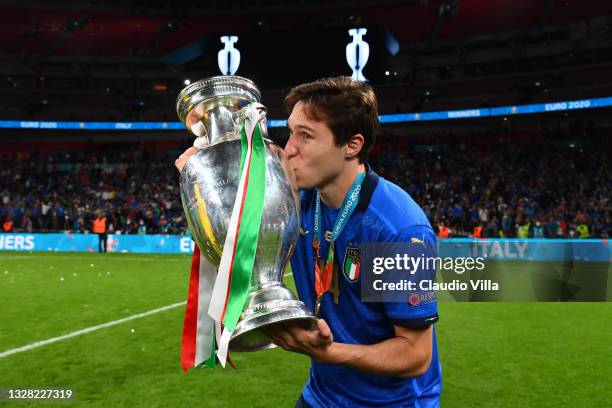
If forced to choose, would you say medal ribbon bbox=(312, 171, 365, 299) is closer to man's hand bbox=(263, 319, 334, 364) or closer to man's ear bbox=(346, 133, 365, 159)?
man's ear bbox=(346, 133, 365, 159)

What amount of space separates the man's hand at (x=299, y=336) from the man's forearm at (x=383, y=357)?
0.07 metres

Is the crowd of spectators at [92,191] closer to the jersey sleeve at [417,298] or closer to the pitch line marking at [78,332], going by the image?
the pitch line marking at [78,332]

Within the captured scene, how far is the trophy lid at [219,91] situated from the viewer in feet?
4.25

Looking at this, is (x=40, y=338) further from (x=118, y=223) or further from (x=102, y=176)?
(x=102, y=176)

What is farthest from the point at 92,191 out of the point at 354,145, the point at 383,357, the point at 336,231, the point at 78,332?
the point at 383,357

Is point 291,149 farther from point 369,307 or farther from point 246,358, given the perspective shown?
point 246,358

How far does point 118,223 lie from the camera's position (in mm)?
22359

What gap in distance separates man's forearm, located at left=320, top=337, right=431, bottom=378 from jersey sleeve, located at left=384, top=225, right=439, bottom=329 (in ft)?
0.19

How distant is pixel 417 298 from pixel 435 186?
24.9m

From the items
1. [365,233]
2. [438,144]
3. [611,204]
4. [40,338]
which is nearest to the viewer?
[365,233]

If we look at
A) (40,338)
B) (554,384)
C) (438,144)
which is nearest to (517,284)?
(554,384)

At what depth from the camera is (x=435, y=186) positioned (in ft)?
84.1

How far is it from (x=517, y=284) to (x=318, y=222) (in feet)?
35.4

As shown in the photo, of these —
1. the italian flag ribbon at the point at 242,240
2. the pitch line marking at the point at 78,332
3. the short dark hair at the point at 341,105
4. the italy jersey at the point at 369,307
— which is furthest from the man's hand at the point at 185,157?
the pitch line marking at the point at 78,332
